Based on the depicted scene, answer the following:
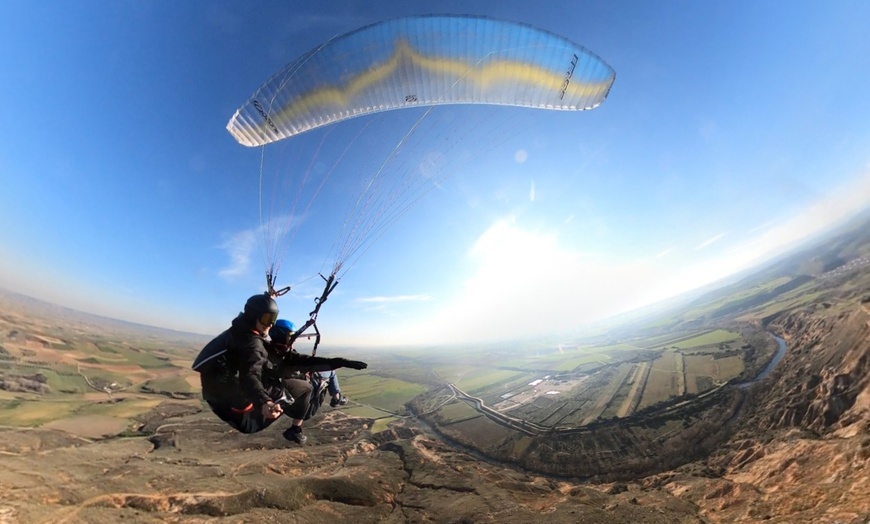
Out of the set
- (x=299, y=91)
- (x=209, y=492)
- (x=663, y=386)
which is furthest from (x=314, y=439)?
(x=663, y=386)

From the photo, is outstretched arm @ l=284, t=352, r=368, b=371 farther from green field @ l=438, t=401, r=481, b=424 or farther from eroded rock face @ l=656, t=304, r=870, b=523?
green field @ l=438, t=401, r=481, b=424

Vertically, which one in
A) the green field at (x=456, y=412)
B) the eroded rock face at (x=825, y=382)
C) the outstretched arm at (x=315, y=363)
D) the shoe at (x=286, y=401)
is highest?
the outstretched arm at (x=315, y=363)

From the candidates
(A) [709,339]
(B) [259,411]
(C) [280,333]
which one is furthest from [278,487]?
(A) [709,339]

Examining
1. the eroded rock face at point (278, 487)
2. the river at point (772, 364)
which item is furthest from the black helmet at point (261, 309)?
the river at point (772, 364)

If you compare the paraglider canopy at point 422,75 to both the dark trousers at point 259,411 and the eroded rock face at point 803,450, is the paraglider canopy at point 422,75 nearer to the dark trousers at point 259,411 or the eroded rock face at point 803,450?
the dark trousers at point 259,411

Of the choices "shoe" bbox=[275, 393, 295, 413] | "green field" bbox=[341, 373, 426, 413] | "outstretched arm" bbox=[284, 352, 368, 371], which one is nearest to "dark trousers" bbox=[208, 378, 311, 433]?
"shoe" bbox=[275, 393, 295, 413]

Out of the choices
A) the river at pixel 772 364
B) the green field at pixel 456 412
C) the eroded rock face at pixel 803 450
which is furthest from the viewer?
the green field at pixel 456 412

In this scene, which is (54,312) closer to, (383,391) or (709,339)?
(383,391)

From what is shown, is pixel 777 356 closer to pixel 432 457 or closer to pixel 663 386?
pixel 663 386
